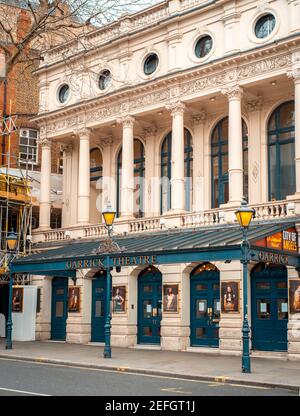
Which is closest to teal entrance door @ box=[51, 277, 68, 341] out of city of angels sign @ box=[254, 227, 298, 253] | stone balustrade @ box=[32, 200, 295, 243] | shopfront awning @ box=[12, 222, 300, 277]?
stone balustrade @ box=[32, 200, 295, 243]

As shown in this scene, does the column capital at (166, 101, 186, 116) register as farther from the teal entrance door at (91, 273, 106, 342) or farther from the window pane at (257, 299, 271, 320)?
the window pane at (257, 299, 271, 320)

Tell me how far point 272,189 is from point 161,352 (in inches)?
332

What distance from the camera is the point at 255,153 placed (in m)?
28.6

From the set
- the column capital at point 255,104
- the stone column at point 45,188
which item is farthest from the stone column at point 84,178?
the column capital at point 255,104

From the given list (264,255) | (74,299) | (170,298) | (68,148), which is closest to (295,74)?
(264,255)

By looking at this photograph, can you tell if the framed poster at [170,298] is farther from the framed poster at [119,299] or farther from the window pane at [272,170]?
the window pane at [272,170]

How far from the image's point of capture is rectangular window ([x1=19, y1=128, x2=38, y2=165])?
4147cm

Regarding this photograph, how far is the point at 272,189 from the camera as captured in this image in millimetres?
28328

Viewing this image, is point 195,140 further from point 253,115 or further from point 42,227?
point 42,227

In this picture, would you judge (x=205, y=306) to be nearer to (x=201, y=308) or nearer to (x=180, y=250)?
(x=201, y=308)

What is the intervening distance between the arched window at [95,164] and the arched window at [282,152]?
11046 millimetres

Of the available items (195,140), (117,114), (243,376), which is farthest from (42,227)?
(243,376)

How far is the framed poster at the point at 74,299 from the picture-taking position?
104 feet

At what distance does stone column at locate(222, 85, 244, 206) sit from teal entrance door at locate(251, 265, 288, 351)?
368cm
